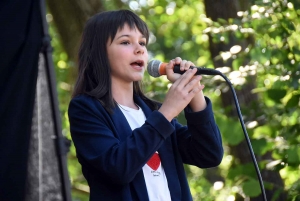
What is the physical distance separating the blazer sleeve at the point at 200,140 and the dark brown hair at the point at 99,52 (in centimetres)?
22

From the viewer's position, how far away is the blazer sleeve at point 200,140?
2.55 m

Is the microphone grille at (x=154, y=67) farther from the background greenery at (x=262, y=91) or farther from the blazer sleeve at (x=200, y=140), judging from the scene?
the background greenery at (x=262, y=91)

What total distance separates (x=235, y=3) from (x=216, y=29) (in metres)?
0.90

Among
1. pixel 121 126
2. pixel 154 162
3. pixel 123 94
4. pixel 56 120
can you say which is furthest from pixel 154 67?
pixel 56 120

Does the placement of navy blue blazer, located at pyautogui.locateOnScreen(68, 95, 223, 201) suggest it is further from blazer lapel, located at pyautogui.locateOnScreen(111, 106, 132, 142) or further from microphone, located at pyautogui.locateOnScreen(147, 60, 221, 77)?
microphone, located at pyautogui.locateOnScreen(147, 60, 221, 77)

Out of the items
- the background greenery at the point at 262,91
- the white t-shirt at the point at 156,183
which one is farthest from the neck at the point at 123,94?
the background greenery at the point at 262,91

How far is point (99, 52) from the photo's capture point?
8.61ft

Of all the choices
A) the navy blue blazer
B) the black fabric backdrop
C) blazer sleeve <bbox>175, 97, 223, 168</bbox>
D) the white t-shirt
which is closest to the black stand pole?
the black fabric backdrop

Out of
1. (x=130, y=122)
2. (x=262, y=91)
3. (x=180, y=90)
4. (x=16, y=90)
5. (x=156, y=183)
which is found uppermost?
(x=16, y=90)

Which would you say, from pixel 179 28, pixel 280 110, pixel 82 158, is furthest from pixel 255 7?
pixel 179 28

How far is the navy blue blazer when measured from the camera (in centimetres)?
231

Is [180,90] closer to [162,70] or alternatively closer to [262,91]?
[162,70]

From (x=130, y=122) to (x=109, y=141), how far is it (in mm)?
189

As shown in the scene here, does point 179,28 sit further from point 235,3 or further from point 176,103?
point 176,103
